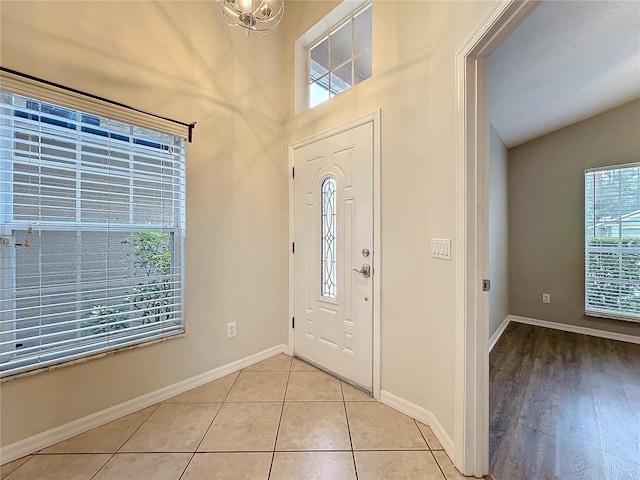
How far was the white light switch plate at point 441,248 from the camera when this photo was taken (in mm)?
1437

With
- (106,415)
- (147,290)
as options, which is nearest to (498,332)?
(147,290)

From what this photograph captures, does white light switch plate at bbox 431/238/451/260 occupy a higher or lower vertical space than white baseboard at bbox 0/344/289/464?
higher

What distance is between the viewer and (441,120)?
1506mm

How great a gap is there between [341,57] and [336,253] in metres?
1.73

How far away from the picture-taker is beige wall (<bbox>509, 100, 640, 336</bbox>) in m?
3.34

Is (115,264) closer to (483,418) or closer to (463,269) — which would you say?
(463,269)

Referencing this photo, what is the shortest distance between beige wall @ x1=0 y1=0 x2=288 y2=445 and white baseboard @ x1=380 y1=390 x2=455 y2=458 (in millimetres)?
1220

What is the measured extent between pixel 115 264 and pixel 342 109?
200 centimetres

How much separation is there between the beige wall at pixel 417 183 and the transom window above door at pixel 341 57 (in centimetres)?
22

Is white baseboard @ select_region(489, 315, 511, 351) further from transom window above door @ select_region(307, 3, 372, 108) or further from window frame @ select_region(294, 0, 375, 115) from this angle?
window frame @ select_region(294, 0, 375, 115)

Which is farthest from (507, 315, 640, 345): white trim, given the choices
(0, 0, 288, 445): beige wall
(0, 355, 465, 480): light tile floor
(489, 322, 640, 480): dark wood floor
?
(0, 0, 288, 445): beige wall

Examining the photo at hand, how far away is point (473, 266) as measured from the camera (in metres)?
1.30

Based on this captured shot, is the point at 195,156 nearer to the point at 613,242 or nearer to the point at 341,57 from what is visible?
the point at 341,57

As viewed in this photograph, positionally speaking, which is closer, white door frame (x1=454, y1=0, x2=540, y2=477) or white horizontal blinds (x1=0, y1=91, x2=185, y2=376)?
white door frame (x1=454, y1=0, x2=540, y2=477)
